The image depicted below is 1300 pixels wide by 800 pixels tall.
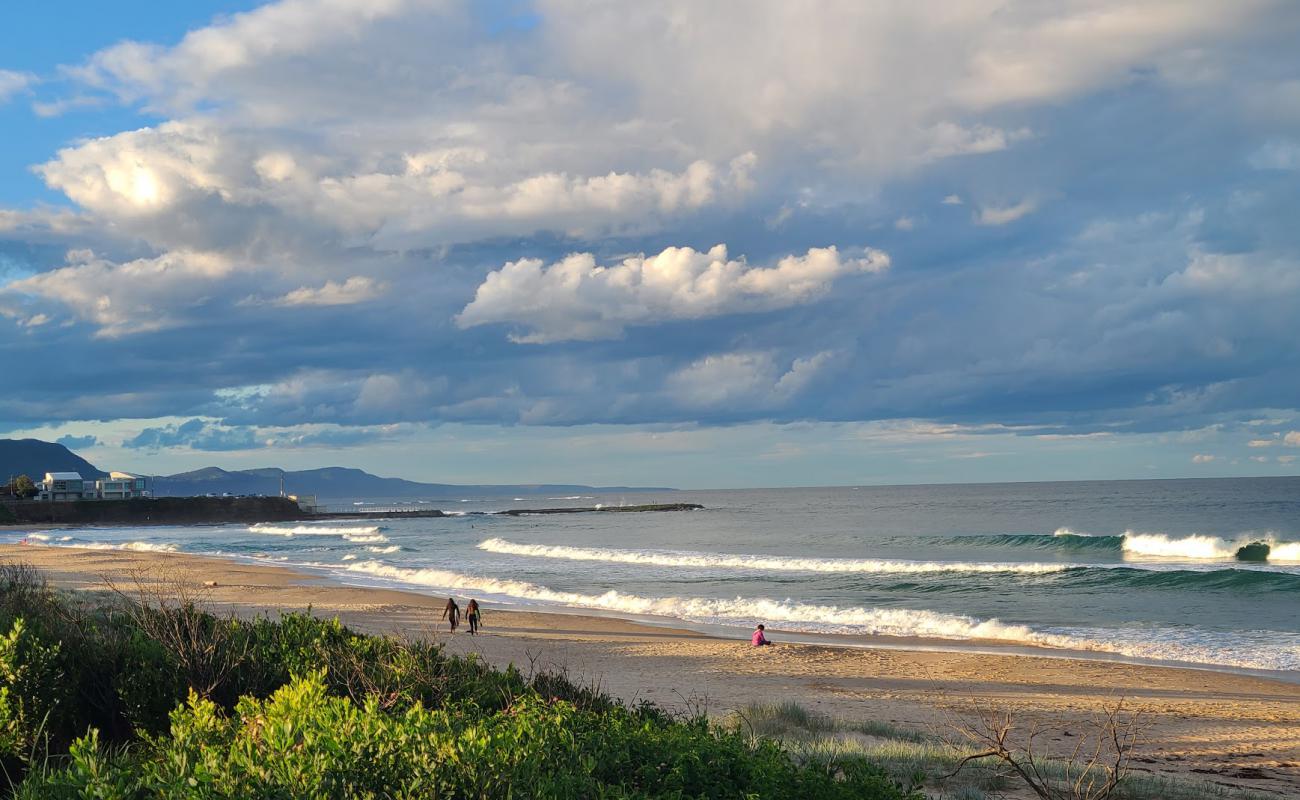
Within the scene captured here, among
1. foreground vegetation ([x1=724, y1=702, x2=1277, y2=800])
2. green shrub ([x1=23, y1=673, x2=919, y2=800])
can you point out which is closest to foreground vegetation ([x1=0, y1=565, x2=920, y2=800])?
green shrub ([x1=23, y1=673, x2=919, y2=800])

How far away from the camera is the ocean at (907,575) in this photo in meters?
25.7

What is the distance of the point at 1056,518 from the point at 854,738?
7873cm

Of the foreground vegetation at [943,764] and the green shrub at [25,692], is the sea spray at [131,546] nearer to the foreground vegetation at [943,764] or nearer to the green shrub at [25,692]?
the foreground vegetation at [943,764]

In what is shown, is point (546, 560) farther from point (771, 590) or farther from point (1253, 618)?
point (1253, 618)

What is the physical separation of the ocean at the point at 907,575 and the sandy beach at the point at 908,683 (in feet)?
9.00

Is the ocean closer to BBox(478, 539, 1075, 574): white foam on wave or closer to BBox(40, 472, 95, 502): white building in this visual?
BBox(478, 539, 1075, 574): white foam on wave

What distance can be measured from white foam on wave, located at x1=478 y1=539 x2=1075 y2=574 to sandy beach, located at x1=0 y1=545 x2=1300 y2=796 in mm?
18634

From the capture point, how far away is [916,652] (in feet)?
73.0

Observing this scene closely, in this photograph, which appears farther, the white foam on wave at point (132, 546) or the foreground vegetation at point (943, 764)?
the white foam on wave at point (132, 546)

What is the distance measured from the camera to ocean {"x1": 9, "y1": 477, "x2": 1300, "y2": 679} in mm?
25672

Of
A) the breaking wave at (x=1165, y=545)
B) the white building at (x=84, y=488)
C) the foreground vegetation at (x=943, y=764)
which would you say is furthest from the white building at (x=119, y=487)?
the foreground vegetation at (x=943, y=764)

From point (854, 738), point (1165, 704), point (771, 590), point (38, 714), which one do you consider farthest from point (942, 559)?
point (38, 714)

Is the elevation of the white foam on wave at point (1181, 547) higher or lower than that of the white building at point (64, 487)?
lower

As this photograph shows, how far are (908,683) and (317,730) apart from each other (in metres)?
15.6
